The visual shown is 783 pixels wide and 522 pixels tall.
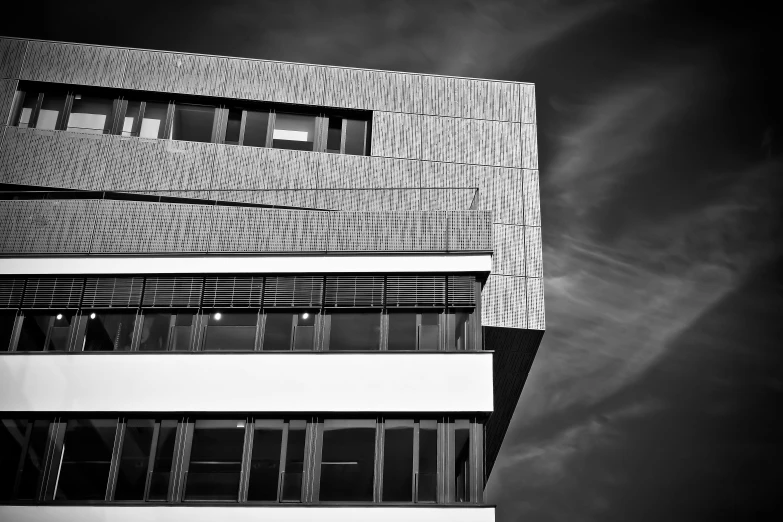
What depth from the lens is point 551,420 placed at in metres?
67.1

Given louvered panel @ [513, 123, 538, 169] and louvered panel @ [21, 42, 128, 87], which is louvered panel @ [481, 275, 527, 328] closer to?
louvered panel @ [513, 123, 538, 169]

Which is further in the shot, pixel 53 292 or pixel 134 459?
pixel 53 292

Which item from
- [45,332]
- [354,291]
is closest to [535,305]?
[354,291]

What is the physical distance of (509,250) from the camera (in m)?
26.0

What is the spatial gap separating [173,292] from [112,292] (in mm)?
1421

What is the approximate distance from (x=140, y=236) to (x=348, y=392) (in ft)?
21.2

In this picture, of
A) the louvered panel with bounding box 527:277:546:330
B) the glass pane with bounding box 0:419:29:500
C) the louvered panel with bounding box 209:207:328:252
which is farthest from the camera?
the louvered panel with bounding box 527:277:546:330

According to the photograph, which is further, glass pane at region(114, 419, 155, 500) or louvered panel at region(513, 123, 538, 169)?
louvered panel at region(513, 123, 538, 169)

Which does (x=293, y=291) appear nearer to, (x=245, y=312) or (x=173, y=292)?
(x=245, y=312)

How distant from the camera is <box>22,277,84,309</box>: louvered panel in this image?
73.3 feet

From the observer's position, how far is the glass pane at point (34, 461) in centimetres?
2034

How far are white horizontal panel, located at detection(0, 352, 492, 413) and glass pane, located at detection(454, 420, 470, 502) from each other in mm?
418

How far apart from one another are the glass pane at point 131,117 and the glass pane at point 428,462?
12964 mm

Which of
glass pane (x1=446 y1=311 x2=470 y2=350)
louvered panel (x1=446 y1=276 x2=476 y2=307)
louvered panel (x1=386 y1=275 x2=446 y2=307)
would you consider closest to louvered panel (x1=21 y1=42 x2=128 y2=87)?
louvered panel (x1=386 y1=275 x2=446 y2=307)
